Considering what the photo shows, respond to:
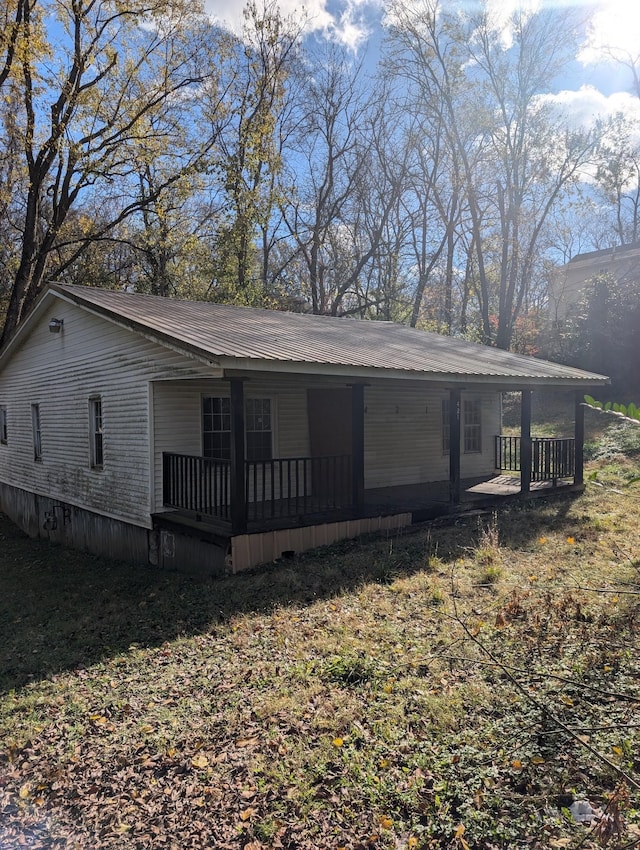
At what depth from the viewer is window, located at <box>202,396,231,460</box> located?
10.2 meters

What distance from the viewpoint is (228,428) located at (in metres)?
10.5

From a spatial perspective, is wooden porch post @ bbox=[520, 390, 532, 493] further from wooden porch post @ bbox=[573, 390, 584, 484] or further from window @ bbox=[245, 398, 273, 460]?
window @ bbox=[245, 398, 273, 460]

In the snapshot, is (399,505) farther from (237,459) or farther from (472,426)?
(472,426)

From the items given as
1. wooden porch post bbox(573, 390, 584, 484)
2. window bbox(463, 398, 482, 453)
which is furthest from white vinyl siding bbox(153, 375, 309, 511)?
wooden porch post bbox(573, 390, 584, 484)

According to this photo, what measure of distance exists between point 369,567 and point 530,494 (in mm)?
5584

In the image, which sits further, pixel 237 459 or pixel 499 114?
pixel 499 114

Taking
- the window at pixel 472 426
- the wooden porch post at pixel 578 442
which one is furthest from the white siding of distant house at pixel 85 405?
the wooden porch post at pixel 578 442

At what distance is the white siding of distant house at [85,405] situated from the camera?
973 centimetres

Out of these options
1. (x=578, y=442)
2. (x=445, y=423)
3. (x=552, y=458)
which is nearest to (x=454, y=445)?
(x=445, y=423)

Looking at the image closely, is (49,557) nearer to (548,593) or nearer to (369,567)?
(369,567)

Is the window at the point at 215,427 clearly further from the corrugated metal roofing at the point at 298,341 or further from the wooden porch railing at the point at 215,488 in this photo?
the corrugated metal roofing at the point at 298,341

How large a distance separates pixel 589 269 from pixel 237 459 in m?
30.5

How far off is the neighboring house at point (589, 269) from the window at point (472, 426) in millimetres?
15009

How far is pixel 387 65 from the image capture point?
82.5 feet
